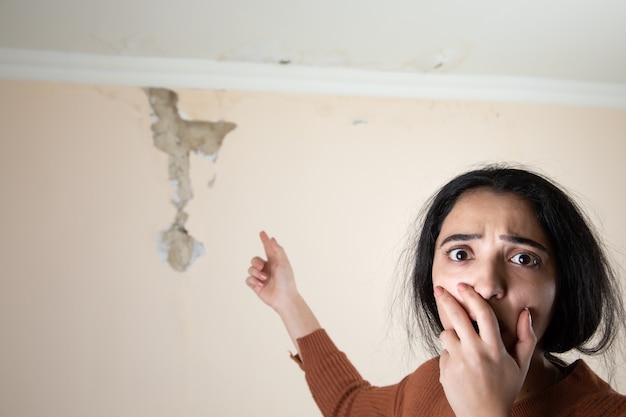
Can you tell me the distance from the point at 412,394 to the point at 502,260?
31 cm

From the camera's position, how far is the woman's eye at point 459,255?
32.5 inches

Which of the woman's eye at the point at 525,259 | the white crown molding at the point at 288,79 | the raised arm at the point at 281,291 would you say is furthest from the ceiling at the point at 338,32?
the woman's eye at the point at 525,259

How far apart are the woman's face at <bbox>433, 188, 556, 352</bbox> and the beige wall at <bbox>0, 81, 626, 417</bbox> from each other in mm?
1810

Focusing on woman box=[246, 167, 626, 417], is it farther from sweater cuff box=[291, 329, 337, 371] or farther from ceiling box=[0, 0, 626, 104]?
ceiling box=[0, 0, 626, 104]

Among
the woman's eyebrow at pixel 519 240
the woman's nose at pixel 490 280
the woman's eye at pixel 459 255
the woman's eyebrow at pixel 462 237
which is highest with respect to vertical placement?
the woman's eyebrow at pixel 462 237

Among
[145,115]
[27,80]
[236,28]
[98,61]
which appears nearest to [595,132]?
[236,28]

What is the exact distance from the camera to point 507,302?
2.52ft

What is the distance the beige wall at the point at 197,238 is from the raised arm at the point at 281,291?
1302 mm

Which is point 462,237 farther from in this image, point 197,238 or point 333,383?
point 197,238

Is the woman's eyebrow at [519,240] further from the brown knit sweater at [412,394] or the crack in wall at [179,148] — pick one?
the crack in wall at [179,148]

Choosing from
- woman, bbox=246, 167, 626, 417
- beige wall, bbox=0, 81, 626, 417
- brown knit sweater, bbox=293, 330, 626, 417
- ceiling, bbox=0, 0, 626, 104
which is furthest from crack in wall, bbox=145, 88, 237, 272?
woman, bbox=246, 167, 626, 417

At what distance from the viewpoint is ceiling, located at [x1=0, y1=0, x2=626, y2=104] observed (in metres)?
2.25

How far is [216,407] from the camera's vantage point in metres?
2.48

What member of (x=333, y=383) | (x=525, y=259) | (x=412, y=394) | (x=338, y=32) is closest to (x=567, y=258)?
(x=525, y=259)
